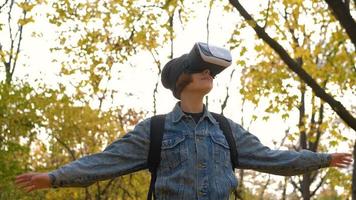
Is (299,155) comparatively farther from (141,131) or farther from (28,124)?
(28,124)

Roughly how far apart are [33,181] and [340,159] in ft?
5.41

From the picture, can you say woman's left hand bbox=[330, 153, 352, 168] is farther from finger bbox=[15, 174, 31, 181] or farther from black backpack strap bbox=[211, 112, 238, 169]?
finger bbox=[15, 174, 31, 181]

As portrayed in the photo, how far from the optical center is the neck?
3.17 meters

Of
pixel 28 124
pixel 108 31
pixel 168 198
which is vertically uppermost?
pixel 108 31

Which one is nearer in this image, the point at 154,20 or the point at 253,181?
the point at 154,20

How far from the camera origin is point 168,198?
2920 mm

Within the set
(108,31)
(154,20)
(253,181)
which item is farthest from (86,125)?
(253,181)

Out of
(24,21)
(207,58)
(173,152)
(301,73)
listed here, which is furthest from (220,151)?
(24,21)

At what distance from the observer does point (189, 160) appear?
294 centimetres

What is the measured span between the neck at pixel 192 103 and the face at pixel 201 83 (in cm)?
3

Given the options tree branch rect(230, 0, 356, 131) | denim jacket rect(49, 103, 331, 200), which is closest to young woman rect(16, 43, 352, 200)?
denim jacket rect(49, 103, 331, 200)

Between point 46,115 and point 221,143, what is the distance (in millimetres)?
8989

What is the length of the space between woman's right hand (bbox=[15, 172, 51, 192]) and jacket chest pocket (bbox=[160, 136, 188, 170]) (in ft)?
1.90

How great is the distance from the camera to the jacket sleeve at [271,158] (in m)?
3.16
